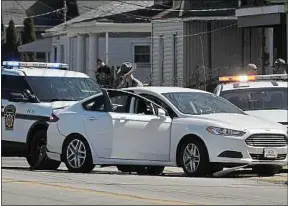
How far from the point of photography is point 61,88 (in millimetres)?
15203

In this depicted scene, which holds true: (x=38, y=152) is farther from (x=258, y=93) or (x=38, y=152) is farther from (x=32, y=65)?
(x=258, y=93)

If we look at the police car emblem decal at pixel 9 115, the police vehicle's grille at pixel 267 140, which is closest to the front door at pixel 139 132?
the police vehicle's grille at pixel 267 140

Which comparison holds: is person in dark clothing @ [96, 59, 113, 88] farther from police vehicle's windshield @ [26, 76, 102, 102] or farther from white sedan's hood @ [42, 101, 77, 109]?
white sedan's hood @ [42, 101, 77, 109]

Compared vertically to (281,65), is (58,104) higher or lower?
lower

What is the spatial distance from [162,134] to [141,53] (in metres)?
24.8

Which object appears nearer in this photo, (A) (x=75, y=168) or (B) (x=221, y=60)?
(A) (x=75, y=168)

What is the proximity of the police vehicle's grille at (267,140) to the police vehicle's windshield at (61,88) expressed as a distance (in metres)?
4.45

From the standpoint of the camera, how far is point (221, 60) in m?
30.8

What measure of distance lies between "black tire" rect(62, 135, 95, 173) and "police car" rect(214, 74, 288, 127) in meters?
3.26

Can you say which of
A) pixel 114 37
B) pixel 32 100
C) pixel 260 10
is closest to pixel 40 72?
pixel 32 100

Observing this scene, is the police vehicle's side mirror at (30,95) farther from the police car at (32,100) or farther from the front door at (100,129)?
the front door at (100,129)

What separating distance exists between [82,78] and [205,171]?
16.1ft

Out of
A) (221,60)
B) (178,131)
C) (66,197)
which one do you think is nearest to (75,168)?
(178,131)

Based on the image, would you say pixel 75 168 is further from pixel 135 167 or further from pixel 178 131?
pixel 178 131
